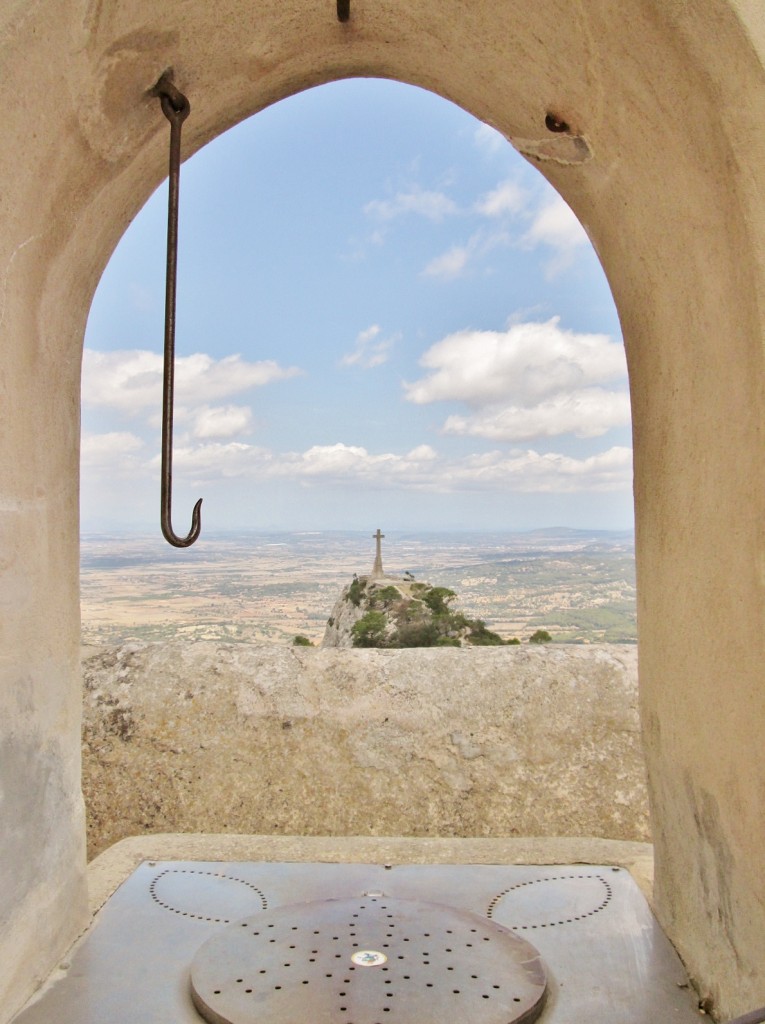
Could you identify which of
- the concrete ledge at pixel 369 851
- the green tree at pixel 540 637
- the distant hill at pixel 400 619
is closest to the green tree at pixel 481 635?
the distant hill at pixel 400 619

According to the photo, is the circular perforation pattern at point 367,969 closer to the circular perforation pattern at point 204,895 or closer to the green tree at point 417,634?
the circular perforation pattern at point 204,895

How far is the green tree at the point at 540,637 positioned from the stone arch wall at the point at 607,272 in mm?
1575

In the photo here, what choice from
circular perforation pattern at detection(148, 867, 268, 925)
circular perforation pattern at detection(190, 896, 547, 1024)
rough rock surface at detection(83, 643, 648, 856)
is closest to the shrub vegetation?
rough rock surface at detection(83, 643, 648, 856)

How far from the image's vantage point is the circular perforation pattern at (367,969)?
1.95 meters

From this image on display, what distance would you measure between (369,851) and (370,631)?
1.94 metres

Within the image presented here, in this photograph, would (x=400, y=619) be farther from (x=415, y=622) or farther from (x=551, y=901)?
(x=551, y=901)

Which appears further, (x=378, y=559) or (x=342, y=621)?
(x=378, y=559)

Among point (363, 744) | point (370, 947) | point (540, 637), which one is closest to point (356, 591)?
point (540, 637)

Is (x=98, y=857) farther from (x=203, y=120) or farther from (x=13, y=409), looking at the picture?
(x=203, y=120)

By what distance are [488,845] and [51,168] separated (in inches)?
96.3

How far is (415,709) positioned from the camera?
3.46 metres

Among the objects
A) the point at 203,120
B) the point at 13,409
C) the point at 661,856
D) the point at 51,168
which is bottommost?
the point at 661,856

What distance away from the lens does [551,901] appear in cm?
257

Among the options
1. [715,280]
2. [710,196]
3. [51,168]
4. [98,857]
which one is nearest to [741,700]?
[715,280]
